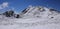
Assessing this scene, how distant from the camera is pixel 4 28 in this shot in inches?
98.9

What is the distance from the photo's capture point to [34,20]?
265cm

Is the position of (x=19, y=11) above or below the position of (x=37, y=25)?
above

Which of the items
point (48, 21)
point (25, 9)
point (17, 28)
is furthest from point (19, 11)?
point (48, 21)

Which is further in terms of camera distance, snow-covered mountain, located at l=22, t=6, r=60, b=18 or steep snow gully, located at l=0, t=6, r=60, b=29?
snow-covered mountain, located at l=22, t=6, r=60, b=18

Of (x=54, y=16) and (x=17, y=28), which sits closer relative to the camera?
(x=17, y=28)

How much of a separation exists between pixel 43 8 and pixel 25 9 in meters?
0.36

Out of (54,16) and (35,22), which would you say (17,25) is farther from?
(54,16)

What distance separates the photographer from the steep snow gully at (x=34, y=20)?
258 centimetres

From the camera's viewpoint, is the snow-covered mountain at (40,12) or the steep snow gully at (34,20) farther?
the snow-covered mountain at (40,12)

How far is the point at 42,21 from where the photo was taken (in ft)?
8.76

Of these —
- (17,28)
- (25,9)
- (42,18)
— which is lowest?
(17,28)

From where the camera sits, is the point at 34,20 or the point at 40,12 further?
the point at 40,12

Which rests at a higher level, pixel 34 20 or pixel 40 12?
Result: pixel 40 12

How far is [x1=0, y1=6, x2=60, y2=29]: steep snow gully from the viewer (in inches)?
102
